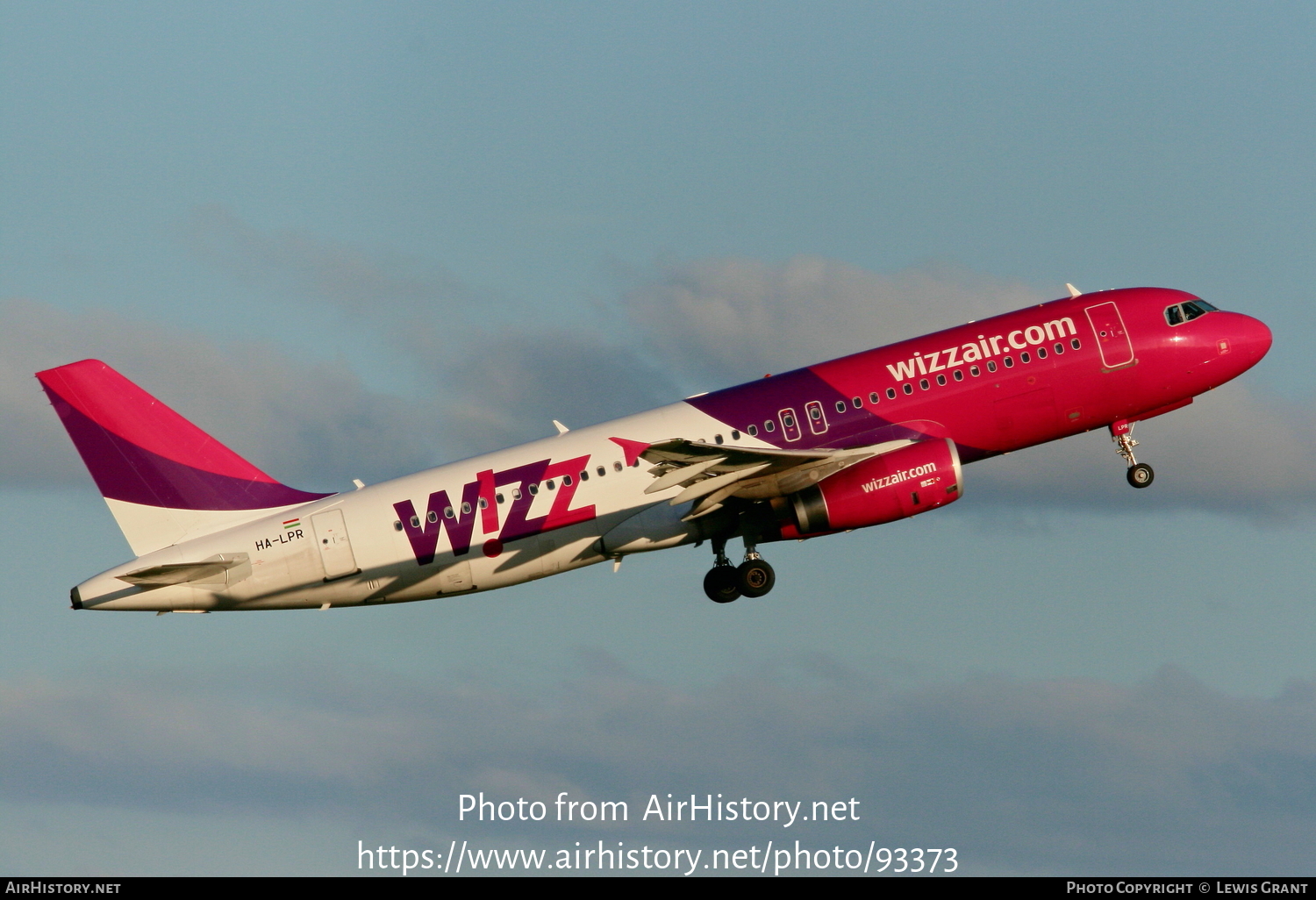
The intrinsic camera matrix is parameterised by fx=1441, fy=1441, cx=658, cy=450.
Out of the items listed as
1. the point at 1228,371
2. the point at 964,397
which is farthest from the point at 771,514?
the point at 1228,371

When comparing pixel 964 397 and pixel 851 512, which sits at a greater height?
pixel 964 397

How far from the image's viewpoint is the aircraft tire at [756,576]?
139 feet

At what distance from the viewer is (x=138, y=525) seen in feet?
139

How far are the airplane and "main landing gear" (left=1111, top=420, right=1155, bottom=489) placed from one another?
0.87 meters

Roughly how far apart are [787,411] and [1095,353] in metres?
9.38

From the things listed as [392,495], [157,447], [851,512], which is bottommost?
[851,512]

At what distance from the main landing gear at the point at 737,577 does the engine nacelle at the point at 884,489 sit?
2652 mm

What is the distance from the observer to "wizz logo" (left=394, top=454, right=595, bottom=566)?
4094cm

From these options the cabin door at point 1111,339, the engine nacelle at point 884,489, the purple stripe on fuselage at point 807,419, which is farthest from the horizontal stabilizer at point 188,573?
the cabin door at point 1111,339

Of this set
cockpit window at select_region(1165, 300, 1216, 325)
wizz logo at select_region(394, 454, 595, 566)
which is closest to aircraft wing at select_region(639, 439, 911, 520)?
wizz logo at select_region(394, 454, 595, 566)

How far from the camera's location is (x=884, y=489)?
131 ft

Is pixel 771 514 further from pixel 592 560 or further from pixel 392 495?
pixel 392 495

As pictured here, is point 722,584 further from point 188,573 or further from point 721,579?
point 188,573

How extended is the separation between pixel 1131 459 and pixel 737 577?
1271cm
